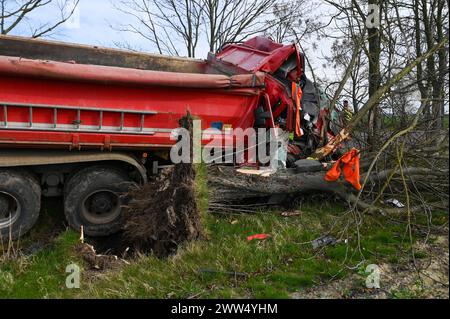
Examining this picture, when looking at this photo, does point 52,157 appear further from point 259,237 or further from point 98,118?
point 259,237

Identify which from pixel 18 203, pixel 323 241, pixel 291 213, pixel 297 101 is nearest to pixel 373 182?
pixel 291 213

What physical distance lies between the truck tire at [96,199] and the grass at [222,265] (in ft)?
1.00

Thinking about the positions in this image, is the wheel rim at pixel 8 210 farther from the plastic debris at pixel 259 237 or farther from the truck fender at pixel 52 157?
the plastic debris at pixel 259 237

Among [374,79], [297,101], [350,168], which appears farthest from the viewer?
[374,79]

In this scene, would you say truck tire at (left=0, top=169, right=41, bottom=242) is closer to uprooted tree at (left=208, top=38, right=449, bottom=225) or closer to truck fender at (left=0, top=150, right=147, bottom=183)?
truck fender at (left=0, top=150, right=147, bottom=183)

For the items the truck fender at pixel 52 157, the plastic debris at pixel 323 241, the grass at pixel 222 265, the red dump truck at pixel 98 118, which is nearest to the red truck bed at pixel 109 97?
the red dump truck at pixel 98 118

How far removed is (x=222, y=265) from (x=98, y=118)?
6.95ft

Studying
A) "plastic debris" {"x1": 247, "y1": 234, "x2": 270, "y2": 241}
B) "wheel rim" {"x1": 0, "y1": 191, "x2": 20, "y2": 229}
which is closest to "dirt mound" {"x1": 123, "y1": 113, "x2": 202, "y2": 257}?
"plastic debris" {"x1": 247, "y1": 234, "x2": 270, "y2": 241}

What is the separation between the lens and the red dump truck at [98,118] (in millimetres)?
4297

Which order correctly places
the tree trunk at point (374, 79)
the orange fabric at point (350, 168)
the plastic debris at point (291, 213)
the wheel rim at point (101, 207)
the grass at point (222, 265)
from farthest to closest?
the tree trunk at point (374, 79) < the plastic debris at point (291, 213) < the wheel rim at point (101, 207) < the orange fabric at point (350, 168) < the grass at point (222, 265)

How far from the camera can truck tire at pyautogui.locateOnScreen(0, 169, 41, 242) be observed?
4441 mm

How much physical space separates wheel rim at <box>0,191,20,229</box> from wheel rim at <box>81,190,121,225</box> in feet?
2.23

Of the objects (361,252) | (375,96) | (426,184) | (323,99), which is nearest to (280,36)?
(323,99)

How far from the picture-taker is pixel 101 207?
4965 millimetres
